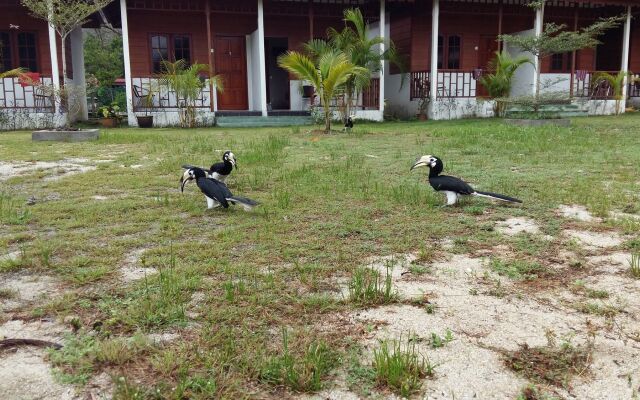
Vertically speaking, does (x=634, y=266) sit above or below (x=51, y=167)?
below

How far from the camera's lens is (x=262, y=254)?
3215mm

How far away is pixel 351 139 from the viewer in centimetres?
1048

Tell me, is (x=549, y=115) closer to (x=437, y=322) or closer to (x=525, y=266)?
(x=525, y=266)

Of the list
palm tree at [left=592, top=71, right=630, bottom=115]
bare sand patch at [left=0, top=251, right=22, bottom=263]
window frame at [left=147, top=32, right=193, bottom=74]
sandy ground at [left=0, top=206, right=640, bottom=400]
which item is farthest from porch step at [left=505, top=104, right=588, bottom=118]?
bare sand patch at [left=0, top=251, right=22, bottom=263]

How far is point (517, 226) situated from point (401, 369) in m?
2.30

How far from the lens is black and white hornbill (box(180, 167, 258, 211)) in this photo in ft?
13.4

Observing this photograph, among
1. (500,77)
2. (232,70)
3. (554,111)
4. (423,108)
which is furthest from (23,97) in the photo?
(554,111)

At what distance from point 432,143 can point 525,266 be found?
6490 mm

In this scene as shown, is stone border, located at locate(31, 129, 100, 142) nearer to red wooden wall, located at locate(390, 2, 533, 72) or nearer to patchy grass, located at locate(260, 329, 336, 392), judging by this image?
patchy grass, located at locate(260, 329, 336, 392)

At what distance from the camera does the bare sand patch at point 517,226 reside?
3.72m

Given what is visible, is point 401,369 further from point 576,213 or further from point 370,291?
point 576,213

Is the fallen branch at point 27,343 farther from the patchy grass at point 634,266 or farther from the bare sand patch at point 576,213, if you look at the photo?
the bare sand patch at point 576,213

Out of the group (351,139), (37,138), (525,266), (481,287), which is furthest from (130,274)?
(37,138)

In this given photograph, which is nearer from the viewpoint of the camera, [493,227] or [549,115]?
[493,227]
